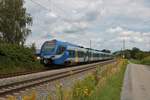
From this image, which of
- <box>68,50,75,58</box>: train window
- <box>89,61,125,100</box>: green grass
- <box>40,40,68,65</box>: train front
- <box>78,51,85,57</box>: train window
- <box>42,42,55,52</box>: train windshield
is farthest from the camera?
<box>78,51,85,57</box>: train window

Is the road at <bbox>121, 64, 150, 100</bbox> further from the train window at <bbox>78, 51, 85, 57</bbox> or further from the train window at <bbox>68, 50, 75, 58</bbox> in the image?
the train window at <bbox>78, 51, 85, 57</bbox>

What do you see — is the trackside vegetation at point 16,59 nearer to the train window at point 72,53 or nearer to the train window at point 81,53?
the train window at point 72,53

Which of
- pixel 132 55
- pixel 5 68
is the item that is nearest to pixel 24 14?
pixel 5 68

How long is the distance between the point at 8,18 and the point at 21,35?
347cm

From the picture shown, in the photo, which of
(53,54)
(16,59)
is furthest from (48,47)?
(16,59)

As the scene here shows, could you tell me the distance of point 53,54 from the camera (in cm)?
4144

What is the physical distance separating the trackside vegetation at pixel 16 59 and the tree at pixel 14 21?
18950 millimetres

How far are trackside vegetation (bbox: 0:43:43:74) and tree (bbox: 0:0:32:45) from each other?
18950mm

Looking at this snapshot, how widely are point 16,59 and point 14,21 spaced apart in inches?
1008

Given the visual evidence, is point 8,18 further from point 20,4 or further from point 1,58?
point 1,58

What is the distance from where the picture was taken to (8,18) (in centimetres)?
6041

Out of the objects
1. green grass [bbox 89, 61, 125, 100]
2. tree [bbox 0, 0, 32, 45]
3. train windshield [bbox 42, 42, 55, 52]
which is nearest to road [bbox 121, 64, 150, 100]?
green grass [bbox 89, 61, 125, 100]

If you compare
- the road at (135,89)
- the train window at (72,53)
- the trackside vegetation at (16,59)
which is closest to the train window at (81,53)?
the train window at (72,53)

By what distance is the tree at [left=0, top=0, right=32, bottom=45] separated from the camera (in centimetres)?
5912
